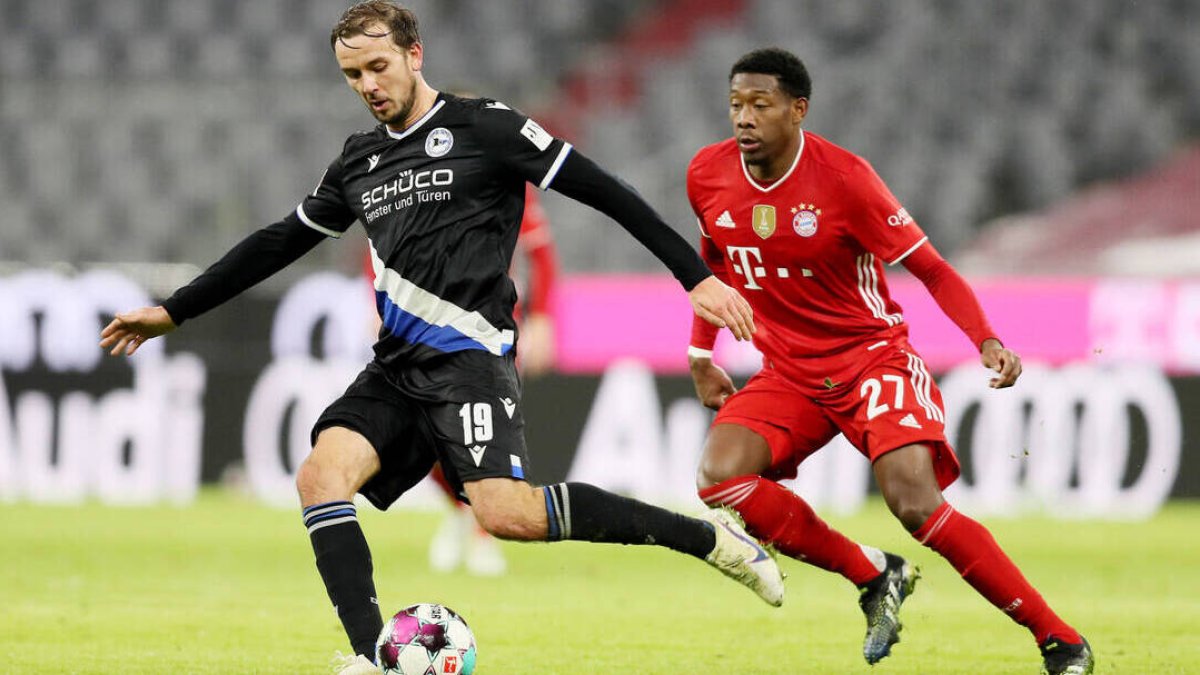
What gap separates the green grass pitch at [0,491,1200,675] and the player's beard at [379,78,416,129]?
180 cm

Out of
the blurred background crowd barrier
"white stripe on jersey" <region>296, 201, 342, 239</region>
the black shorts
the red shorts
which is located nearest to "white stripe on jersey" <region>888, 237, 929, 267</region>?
the red shorts

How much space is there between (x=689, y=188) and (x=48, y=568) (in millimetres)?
Answer: 4513

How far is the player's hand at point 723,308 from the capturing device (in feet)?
17.2

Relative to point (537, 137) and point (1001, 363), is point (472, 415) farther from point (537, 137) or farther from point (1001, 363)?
point (1001, 363)

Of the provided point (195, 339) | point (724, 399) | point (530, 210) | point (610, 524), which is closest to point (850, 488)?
point (530, 210)

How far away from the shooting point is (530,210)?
33.2ft

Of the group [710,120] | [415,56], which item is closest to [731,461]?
[415,56]

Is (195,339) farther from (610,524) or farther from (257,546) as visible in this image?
(610,524)

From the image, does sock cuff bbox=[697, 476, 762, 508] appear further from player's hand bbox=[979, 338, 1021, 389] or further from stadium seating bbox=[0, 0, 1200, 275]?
stadium seating bbox=[0, 0, 1200, 275]

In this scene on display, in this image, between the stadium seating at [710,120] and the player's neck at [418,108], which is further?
the stadium seating at [710,120]

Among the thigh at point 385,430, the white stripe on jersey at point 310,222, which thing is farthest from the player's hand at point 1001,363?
the white stripe on jersey at point 310,222

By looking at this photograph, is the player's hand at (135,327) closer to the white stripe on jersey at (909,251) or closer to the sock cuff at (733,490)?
the sock cuff at (733,490)

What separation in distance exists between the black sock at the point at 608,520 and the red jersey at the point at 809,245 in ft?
3.59

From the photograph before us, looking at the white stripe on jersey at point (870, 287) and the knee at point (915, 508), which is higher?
the white stripe on jersey at point (870, 287)
